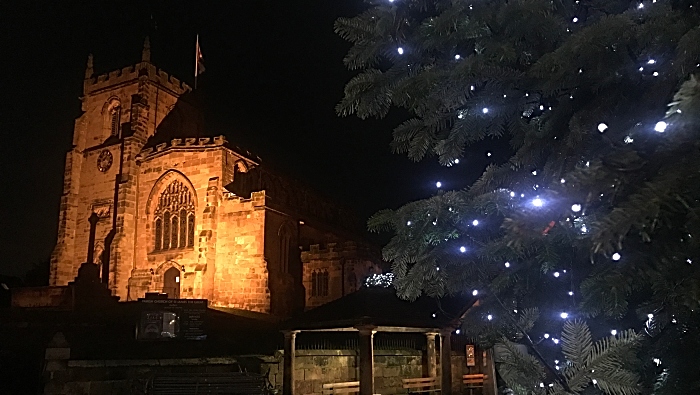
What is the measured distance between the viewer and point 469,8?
3.15 meters

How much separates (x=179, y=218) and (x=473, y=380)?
19594mm

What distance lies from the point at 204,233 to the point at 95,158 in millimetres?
11464

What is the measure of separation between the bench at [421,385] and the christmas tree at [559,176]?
42.6 ft

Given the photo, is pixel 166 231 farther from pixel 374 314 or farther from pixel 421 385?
pixel 374 314

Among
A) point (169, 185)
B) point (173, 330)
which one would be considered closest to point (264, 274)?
point (169, 185)

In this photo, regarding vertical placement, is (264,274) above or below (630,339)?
above

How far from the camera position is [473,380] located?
1766cm

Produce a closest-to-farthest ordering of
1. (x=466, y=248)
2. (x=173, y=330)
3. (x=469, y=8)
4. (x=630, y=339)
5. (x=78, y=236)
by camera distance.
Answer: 1. (x=630, y=339)
2. (x=469, y=8)
3. (x=466, y=248)
4. (x=173, y=330)
5. (x=78, y=236)

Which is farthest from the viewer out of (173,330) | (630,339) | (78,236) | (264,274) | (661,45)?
(78,236)

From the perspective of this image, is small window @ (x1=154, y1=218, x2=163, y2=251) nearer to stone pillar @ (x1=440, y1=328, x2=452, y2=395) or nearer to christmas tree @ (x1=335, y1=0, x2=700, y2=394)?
stone pillar @ (x1=440, y1=328, x2=452, y2=395)

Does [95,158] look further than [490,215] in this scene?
Yes

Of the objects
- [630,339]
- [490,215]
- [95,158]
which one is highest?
[95,158]

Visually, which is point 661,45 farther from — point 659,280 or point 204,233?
point 204,233

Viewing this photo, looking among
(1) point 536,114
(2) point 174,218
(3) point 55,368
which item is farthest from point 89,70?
(1) point 536,114
